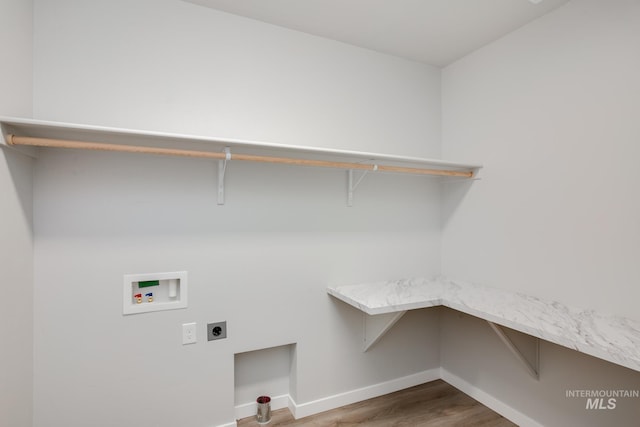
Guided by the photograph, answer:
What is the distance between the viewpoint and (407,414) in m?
1.98

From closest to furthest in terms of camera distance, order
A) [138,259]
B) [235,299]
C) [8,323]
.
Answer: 1. [8,323]
2. [138,259]
3. [235,299]

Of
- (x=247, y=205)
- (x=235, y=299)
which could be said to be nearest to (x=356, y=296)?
(x=235, y=299)

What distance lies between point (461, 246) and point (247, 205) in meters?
1.53

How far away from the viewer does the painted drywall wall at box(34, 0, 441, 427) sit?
1473mm

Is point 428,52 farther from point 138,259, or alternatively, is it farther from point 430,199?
point 138,259

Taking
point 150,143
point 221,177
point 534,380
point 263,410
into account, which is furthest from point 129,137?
point 534,380

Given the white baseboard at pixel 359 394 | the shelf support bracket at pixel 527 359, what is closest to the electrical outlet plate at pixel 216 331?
the white baseboard at pixel 359 394

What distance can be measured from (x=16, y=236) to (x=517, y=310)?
7.50 feet

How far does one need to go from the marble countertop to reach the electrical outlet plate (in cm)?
66

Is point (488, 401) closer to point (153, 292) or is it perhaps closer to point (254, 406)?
point (254, 406)

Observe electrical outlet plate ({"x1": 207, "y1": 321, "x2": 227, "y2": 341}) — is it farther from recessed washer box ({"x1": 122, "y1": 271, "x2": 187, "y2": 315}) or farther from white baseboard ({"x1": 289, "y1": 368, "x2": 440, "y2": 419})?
white baseboard ({"x1": 289, "y1": 368, "x2": 440, "y2": 419})

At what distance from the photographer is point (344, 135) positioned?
2.10 meters

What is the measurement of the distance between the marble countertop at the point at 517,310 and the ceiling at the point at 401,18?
1580mm

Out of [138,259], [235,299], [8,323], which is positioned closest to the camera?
[8,323]
